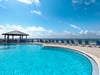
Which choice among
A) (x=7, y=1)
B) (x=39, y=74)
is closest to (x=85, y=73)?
(x=39, y=74)

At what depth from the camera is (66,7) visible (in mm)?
19000

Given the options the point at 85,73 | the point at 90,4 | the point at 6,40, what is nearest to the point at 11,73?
the point at 85,73

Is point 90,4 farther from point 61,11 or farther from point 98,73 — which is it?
point 98,73

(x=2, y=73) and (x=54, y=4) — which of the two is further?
(x=54, y=4)

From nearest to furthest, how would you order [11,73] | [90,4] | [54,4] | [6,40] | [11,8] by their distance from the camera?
1. [11,73]
2. [11,8]
3. [54,4]
4. [90,4]
5. [6,40]

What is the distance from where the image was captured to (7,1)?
13.1m

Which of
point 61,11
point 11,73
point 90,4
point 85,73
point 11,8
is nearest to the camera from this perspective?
→ point 85,73

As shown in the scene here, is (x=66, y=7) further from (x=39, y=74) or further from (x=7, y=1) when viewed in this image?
(x=39, y=74)

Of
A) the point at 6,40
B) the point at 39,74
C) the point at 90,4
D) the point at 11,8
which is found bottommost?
the point at 39,74

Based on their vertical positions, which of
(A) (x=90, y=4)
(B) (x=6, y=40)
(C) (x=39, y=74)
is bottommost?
(C) (x=39, y=74)

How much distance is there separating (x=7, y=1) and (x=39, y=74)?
31.5ft

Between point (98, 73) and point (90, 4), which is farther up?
point (90, 4)

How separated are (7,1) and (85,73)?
10.8m

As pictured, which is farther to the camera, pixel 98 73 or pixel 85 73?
pixel 85 73
